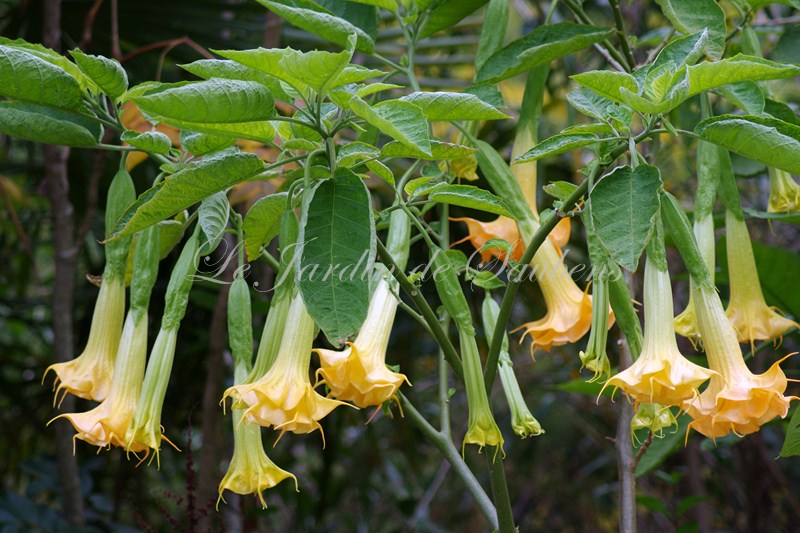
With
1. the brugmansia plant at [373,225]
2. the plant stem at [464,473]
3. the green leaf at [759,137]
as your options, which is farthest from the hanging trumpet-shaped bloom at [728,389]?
the plant stem at [464,473]

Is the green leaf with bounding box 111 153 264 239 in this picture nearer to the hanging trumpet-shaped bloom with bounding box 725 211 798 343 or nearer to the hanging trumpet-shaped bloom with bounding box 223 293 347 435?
the hanging trumpet-shaped bloom with bounding box 223 293 347 435

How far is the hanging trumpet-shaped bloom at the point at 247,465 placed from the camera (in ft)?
2.45

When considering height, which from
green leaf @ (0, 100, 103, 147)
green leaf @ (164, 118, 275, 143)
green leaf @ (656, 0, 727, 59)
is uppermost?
green leaf @ (656, 0, 727, 59)

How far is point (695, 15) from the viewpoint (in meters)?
0.83

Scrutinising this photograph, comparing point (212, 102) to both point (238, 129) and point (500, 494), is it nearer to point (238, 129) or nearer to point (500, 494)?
point (238, 129)

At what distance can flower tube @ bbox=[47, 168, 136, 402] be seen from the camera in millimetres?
753

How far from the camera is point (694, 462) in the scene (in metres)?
1.96

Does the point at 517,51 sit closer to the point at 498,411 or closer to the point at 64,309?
the point at 64,309

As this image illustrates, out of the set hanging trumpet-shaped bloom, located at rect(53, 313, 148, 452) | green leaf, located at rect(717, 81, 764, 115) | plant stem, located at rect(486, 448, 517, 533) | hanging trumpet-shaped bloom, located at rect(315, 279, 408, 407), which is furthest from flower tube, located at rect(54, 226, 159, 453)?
green leaf, located at rect(717, 81, 764, 115)

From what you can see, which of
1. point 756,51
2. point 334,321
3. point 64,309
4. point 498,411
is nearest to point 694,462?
point 498,411

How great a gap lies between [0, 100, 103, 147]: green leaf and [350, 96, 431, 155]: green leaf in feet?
0.97

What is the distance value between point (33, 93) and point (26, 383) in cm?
150

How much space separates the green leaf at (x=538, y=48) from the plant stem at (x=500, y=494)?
0.43 metres

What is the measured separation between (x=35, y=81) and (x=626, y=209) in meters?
0.50
